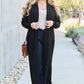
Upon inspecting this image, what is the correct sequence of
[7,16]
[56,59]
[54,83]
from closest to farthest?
[54,83]
[7,16]
[56,59]

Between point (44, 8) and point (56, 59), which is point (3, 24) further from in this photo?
point (56, 59)

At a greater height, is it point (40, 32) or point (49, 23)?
point (49, 23)

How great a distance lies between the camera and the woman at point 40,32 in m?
4.09

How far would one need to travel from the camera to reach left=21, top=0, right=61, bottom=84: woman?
409 centimetres

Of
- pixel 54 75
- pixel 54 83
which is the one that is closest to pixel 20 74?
pixel 54 75

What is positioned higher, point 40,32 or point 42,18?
point 42,18

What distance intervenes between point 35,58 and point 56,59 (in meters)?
4.88

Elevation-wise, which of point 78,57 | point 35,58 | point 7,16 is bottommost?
point 78,57

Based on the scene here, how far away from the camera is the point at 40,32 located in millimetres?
4125

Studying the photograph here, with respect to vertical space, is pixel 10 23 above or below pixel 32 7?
below

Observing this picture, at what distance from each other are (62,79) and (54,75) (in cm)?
44

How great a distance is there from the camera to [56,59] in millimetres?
9000

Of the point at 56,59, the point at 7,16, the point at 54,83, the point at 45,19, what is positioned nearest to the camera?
the point at 45,19

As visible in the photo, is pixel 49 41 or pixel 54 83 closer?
pixel 49 41
